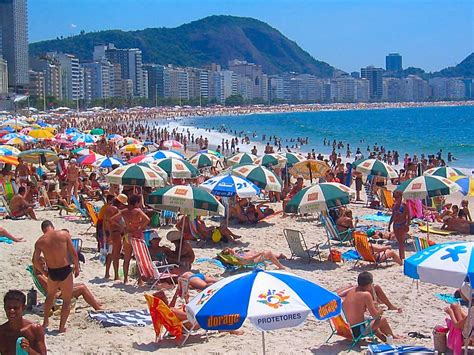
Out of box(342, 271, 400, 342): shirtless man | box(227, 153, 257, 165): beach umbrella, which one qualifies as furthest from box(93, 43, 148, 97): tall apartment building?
box(342, 271, 400, 342): shirtless man

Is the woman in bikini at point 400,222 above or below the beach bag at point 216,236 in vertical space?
above

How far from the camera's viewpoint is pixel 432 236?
11617mm

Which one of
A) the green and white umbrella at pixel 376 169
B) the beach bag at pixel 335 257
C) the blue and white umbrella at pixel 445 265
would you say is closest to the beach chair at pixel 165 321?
the blue and white umbrella at pixel 445 265

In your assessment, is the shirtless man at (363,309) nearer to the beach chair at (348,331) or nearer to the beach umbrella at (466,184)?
the beach chair at (348,331)

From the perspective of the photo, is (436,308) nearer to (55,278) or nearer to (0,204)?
(55,278)

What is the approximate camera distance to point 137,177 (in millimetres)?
10891

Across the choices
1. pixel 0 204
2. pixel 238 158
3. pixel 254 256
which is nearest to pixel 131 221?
pixel 254 256

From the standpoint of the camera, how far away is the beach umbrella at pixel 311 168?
592 inches

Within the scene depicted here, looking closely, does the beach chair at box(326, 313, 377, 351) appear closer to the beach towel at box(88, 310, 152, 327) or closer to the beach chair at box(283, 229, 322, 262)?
the beach towel at box(88, 310, 152, 327)

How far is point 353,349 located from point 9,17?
13105 cm

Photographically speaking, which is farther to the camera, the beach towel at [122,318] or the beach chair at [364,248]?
the beach chair at [364,248]

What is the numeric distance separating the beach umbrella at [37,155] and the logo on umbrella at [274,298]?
1201 cm

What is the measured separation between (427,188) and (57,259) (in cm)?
579

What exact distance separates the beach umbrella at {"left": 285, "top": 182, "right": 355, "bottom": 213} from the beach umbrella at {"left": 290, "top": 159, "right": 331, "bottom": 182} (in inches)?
212
